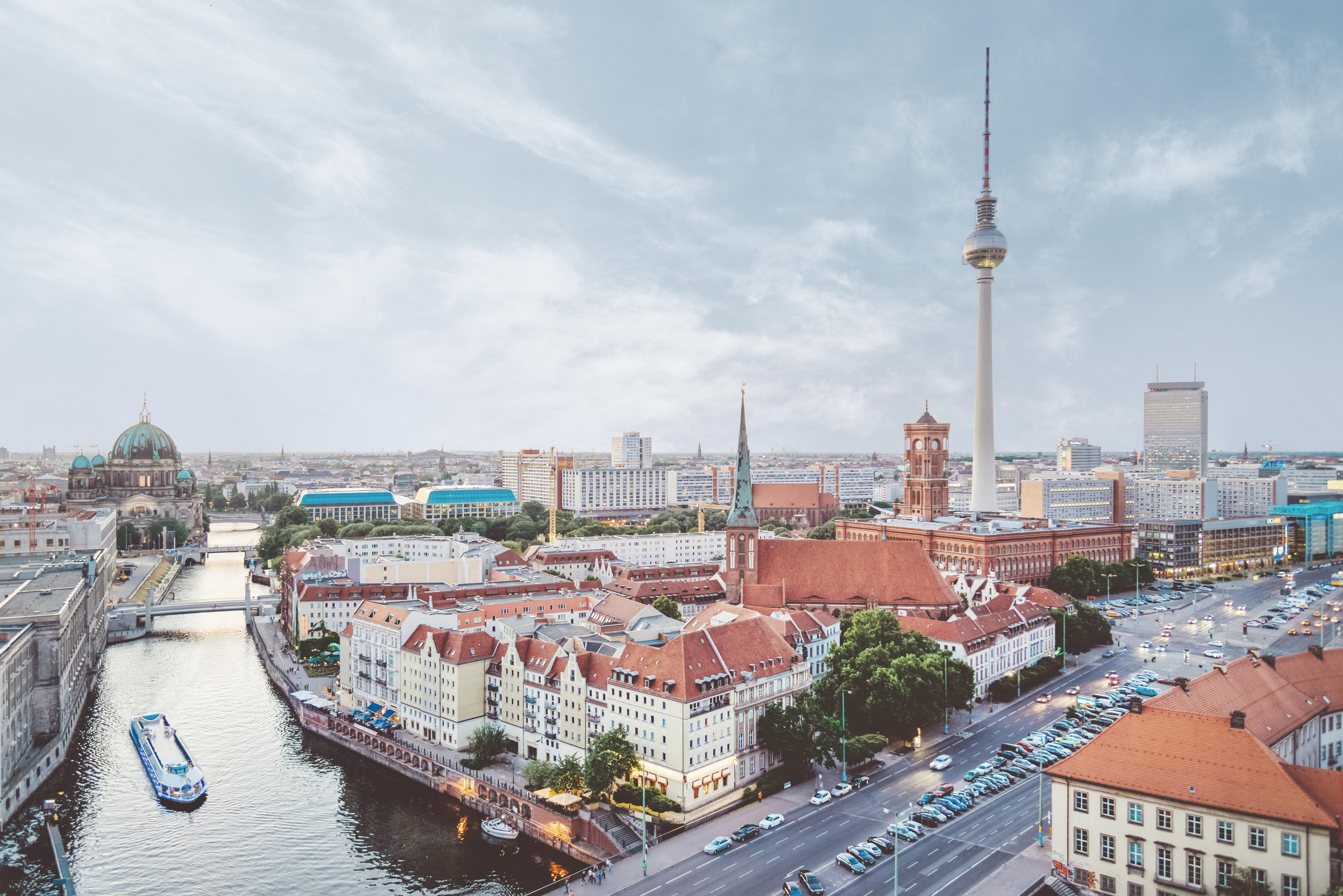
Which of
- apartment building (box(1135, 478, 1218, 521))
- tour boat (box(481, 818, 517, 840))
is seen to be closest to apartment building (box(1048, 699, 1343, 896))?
tour boat (box(481, 818, 517, 840))

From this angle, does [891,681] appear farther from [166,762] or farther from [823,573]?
[166,762]

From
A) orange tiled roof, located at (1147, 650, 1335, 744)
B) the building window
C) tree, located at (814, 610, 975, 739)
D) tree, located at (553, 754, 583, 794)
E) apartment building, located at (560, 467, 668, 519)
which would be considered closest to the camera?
the building window

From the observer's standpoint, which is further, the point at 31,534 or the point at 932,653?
the point at 31,534

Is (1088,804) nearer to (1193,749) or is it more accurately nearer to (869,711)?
(1193,749)

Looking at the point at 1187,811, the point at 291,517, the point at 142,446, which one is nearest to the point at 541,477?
the point at 291,517

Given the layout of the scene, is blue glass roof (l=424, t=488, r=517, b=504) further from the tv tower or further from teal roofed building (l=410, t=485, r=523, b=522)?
the tv tower

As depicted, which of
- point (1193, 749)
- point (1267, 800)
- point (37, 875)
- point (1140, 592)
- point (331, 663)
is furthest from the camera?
point (1140, 592)

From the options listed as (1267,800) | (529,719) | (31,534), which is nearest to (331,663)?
(529,719)
